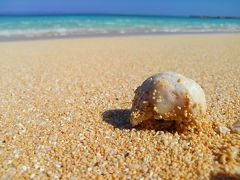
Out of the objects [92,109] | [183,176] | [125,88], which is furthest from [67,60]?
[183,176]

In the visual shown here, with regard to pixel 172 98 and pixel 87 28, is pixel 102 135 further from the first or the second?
pixel 87 28

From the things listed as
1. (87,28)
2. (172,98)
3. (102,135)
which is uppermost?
(87,28)

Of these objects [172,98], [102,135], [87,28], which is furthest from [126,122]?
[87,28]

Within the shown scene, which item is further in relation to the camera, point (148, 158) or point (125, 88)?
point (125, 88)

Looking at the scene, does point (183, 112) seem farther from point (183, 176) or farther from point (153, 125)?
point (183, 176)

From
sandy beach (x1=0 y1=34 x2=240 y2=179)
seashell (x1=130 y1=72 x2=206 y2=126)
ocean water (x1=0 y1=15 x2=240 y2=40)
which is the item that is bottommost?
sandy beach (x1=0 y1=34 x2=240 y2=179)

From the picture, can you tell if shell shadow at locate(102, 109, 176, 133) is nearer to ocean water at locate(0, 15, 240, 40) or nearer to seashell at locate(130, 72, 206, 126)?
seashell at locate(130, 72, 206, 126)

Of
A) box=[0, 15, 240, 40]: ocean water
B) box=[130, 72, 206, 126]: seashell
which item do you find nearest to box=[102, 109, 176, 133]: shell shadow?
box=[130, 72, 206, 126]: seashell
